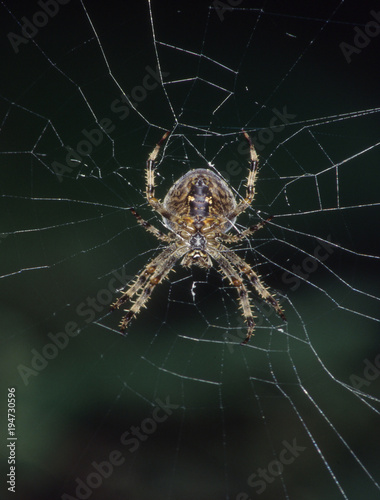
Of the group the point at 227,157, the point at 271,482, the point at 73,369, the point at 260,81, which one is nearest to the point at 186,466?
the point at 271,482

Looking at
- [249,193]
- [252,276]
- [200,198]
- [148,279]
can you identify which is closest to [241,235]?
[249,193]

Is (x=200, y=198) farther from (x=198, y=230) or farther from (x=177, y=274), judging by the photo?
(x=177, y=274)

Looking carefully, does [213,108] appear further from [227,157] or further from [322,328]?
[322,328]

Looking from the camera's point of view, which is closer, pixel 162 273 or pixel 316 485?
pixel 162 273

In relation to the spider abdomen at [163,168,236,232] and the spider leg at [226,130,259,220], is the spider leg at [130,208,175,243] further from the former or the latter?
the spider leg at [226,130,259,220]

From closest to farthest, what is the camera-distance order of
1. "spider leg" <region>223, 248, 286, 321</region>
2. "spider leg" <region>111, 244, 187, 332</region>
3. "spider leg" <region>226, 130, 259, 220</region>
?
"spider leg" <region>226, 130, 259, 220</region> → "spider leg" <region>111, 244, 187, 332</region> → "spider leg" <region>223, 248, 286, 321</region>

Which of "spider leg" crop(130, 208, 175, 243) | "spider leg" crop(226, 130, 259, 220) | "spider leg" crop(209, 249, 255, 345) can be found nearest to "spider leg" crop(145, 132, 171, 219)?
"spider leg" crop(130, 208, 175, 243)

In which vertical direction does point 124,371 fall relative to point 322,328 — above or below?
below

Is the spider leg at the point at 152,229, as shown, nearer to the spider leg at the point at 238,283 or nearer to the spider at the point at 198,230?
the spider at the point at 198,230

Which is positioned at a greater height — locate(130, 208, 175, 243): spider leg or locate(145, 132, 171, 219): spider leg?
locate(145, 132, 171, 219): spider leg
